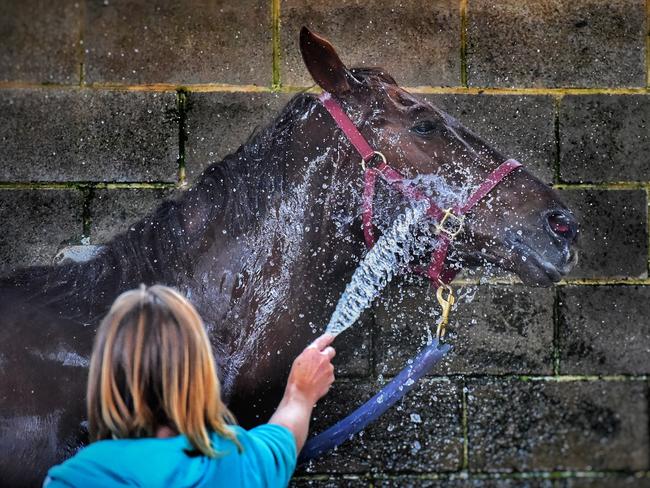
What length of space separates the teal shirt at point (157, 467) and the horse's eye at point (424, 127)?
1.61 m

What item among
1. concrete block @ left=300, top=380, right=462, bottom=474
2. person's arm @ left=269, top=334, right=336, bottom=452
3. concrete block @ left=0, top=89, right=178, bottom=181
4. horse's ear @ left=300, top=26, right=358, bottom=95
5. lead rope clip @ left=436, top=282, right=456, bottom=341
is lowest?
concrete block @ left=300, top=380, right=462, bottom=474

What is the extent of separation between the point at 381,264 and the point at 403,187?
1.28 ft

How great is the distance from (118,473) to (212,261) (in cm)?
133

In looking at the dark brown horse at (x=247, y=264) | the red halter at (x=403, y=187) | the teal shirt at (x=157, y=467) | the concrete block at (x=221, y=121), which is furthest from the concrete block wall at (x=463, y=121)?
the teal shirt at (x=157, y=467)

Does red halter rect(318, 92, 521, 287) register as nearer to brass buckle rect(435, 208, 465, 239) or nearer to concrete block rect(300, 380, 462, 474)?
brass buckle rect(435, 208, 465, 239)

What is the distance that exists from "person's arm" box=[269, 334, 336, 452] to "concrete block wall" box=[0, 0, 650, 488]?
444 millimetres

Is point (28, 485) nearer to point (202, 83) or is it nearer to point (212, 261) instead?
point (212, 261)

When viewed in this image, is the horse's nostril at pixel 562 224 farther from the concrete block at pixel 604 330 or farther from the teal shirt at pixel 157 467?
the teal shirt at pixel 157 467

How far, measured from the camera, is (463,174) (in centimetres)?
308

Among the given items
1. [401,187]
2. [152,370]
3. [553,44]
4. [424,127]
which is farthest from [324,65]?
[152,370]

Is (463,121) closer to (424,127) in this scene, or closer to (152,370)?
(424,127)

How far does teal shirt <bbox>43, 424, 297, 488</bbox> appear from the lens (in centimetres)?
198

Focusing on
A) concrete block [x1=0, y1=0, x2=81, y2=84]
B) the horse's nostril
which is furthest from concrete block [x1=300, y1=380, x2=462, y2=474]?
concrete block [x1=0, y1=0, x2=81, y2=84]

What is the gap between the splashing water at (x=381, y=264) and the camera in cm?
313
